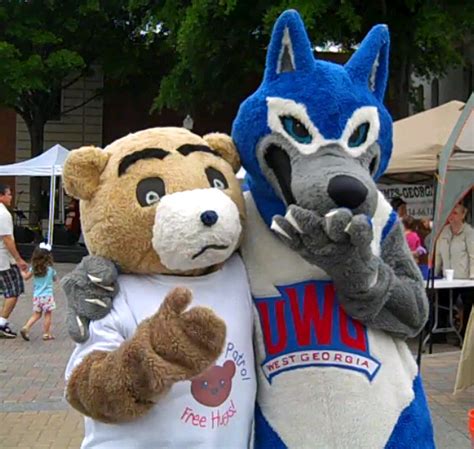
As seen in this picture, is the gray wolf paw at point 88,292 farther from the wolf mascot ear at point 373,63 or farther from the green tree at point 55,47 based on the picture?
the green tree at point 55,47

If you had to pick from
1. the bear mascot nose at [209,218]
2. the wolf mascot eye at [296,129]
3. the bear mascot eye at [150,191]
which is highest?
the wolf mascot eye at [296,129]

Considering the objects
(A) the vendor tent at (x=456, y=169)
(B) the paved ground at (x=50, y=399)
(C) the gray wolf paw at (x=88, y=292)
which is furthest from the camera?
(A) the vendor tent at (x=456, y=169)

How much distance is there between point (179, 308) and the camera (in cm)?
199

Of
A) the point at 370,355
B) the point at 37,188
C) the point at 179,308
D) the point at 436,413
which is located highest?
the point at 179,308

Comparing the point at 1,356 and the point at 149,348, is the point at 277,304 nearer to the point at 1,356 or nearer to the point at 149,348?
the point at 149,348

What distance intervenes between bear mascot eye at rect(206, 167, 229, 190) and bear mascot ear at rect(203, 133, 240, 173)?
0.11 meters

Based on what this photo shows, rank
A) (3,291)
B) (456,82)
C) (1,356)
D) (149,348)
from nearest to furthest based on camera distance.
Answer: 1. (149,348)
2. (1,356)
3. (3,291)
4. (456,82)

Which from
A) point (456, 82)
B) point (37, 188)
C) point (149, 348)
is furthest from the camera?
point (37, 188)

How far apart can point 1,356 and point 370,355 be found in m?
6.76

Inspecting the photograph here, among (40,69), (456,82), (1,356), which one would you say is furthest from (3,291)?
(456,82)

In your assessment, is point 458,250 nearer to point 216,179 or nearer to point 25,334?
point 25,334

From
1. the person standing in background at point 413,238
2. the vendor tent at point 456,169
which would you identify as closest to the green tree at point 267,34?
the person standing in background at point 413,238

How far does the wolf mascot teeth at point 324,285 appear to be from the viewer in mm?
2307

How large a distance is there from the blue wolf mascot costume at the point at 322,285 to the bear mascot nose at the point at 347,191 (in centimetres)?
7
